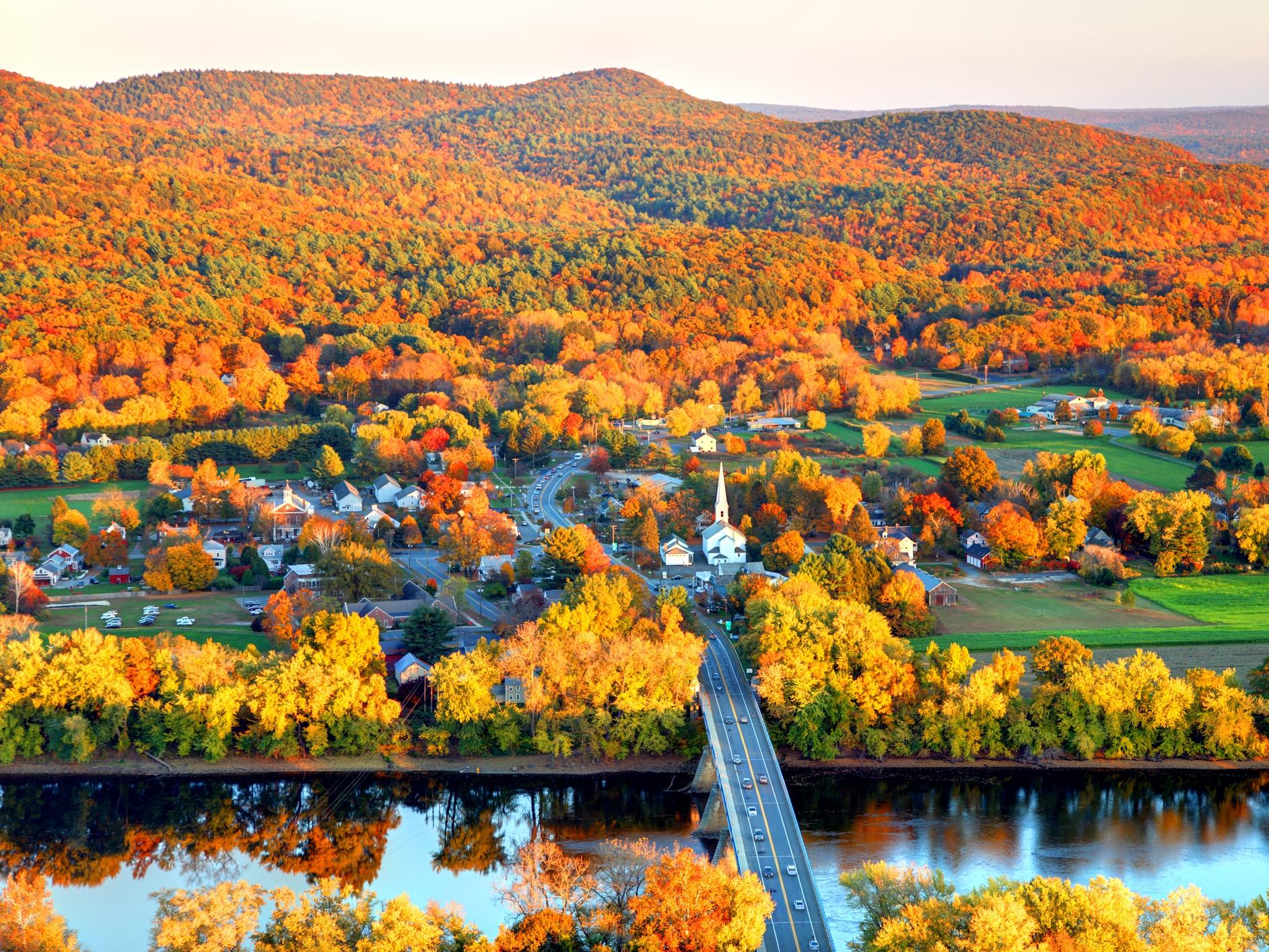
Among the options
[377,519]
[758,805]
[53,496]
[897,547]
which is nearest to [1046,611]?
[897,547]

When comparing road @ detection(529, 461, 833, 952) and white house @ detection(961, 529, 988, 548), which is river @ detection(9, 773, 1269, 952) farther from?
white house @ detection(961, 529, 988, 548)

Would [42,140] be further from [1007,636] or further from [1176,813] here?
[1176,813]

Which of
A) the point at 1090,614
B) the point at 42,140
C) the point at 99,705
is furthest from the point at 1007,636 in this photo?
the point at 42,140

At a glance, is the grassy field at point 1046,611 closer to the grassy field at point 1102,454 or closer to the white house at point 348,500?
the grassy field at point 1102,454

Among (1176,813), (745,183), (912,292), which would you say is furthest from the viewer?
(745,183)

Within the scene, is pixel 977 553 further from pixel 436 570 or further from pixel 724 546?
pixel 436 570

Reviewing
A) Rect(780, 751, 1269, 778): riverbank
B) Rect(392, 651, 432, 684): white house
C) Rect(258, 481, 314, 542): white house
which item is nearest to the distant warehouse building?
Rect(258, 481, 314, 542): white house
